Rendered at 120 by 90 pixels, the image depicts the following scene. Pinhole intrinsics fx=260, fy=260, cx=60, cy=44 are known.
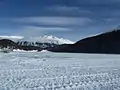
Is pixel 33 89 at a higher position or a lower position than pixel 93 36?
lower

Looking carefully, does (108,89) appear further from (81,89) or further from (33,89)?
(33,89)

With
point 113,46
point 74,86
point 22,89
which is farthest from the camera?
point 113,46

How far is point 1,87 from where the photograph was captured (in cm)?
1162

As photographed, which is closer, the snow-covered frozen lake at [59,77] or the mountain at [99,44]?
the snow-covered frozen lake at [59,77]

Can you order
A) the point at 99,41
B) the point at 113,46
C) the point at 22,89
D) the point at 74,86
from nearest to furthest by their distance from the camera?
the point at 22,89 → the point at 74,86 → the point at 113,46 → the point at 99,41

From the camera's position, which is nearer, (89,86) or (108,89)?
(108,89)

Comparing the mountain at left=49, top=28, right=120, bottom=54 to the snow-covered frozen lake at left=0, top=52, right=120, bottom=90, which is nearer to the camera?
the snow-covered frozen lake at left=0, top=52, right=120, bottom=90

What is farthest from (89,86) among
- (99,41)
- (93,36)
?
(93,36)

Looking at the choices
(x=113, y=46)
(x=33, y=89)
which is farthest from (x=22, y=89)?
(x=113, y=46)

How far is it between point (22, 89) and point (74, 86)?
2.54m

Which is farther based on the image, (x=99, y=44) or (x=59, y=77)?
(x=99, y=44)

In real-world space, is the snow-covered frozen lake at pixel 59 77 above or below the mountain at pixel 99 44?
below

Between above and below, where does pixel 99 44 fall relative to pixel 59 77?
above

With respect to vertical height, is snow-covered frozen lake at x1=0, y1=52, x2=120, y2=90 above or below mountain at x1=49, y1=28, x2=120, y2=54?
below
